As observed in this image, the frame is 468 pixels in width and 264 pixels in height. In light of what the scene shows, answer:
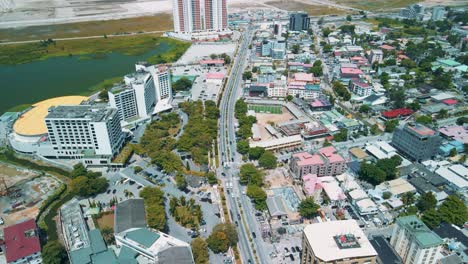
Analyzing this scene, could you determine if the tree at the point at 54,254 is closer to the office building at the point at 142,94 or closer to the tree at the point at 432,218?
the office building at the point at 142,94

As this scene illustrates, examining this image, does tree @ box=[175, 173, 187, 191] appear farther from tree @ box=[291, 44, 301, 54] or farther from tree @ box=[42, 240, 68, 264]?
tree @ box=[291, 44, 301, 54]

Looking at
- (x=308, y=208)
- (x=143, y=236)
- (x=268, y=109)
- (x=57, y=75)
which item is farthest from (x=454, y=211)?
(x=57, y=75)

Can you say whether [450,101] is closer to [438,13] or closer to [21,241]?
[21,241]

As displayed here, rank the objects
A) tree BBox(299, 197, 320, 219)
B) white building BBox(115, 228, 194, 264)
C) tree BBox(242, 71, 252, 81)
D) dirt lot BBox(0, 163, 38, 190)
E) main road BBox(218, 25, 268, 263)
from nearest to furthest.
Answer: white building BBox(115, 228, 194, 264) < main road BBox(218, 25, 268, 263) < tree BBox(299, 197, 320, 219) < dirt lot BBox(0, 163, 38, 190) < tree BBox(242, 71, 252, 81)

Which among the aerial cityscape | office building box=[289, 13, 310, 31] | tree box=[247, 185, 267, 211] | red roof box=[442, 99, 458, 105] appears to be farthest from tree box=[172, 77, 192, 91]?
office building box=[289, 13, 310, 31]

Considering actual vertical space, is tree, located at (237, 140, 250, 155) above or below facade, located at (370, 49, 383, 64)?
below

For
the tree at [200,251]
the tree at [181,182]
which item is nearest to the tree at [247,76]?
the tree at [181,182]
